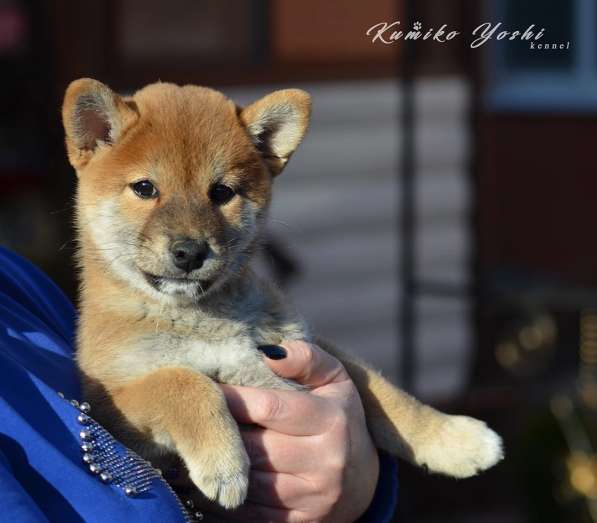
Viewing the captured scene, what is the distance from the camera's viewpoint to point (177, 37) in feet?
21.5

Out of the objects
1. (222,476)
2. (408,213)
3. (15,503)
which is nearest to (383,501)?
(222,476)

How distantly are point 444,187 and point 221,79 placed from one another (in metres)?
1.96

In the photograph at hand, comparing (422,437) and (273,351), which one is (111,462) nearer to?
(273,351)

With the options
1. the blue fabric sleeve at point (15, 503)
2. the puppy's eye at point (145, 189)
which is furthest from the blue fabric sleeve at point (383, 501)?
the blue fabric sleeve at point (15, 503)

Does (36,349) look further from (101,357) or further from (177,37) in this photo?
(177,37)

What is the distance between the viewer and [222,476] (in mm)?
2355

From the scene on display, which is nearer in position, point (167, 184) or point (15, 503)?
point (15, 503)

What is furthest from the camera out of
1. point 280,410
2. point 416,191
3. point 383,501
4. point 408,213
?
point 416,191

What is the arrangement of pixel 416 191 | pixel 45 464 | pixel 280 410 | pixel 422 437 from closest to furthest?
pixel 45 464 < pixel 280 410 < pixel 422 437 < pixel 416 191

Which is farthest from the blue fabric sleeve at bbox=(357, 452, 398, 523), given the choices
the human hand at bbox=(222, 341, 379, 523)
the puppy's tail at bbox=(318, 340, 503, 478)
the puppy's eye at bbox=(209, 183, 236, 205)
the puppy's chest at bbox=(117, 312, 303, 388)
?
the puppy's eye at bbox=(209, 183, 236, 205)

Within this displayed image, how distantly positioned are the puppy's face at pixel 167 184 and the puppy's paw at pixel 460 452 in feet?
2.42

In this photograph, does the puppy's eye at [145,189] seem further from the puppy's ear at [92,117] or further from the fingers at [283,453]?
the fingers at [283,453]

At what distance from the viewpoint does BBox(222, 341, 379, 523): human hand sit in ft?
8.23

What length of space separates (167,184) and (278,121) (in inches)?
17.4
